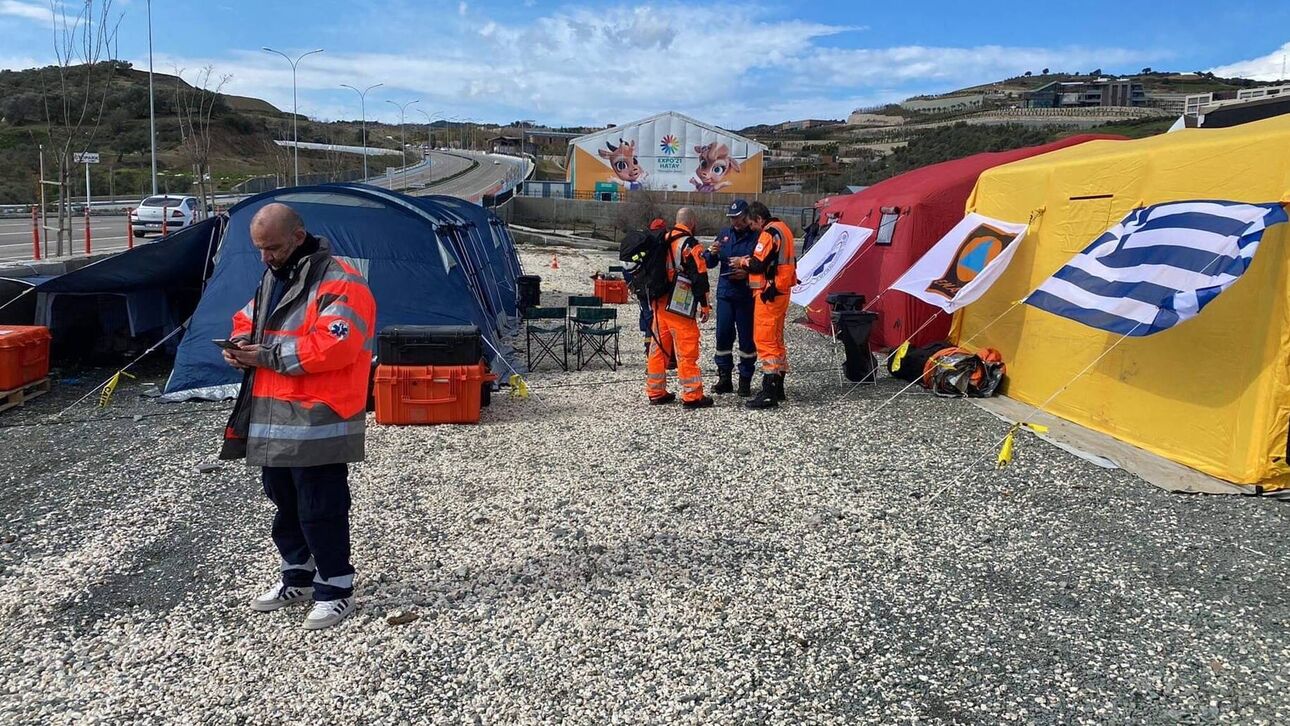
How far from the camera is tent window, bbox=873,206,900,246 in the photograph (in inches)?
413

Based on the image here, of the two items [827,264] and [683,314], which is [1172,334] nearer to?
[683,314]

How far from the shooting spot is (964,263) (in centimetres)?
809

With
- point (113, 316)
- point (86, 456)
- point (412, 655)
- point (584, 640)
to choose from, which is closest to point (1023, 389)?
point (584, 640)

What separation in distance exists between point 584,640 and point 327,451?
4.55 feet

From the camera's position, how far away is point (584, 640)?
137 inches

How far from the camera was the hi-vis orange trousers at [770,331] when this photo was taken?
739 cm

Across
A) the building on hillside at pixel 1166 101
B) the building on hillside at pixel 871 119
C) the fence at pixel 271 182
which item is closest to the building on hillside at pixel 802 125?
the building on hillside at pixel 871 119

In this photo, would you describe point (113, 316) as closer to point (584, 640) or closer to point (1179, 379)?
point (584, 640)

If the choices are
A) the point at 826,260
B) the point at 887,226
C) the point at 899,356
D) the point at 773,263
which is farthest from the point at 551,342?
the point at 887,226

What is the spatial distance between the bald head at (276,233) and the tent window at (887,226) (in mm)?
8673

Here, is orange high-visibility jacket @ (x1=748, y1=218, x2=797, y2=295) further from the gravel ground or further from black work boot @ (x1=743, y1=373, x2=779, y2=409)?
the gravel ground

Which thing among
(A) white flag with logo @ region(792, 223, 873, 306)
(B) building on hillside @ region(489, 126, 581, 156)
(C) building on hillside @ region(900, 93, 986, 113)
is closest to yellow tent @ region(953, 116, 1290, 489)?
(A) white flag with logo @ region(792, 223, 873, 306)

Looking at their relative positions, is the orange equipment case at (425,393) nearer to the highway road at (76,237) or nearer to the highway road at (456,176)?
the highway road at (76,237)

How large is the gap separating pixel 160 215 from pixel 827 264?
19.8 metres
